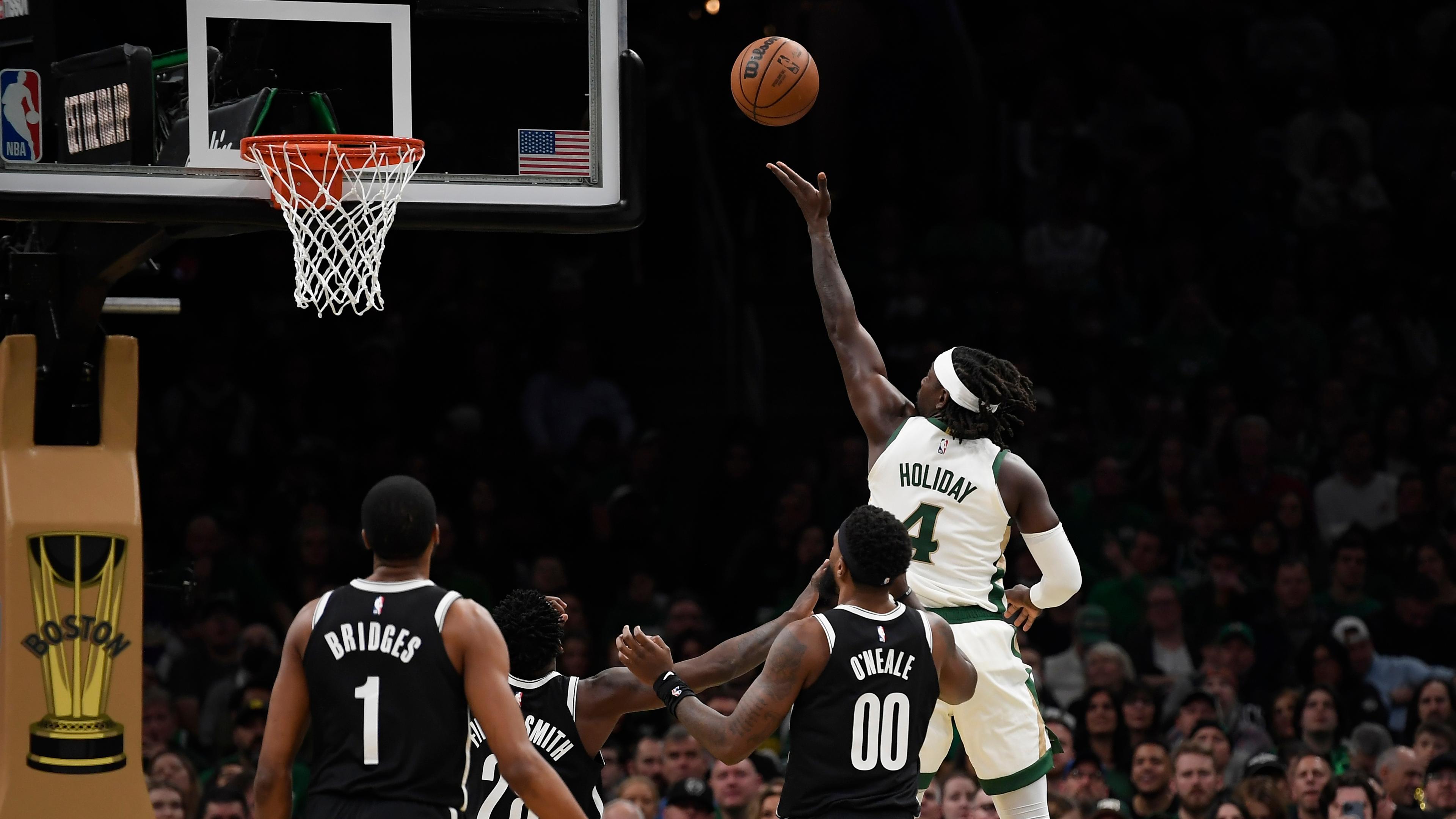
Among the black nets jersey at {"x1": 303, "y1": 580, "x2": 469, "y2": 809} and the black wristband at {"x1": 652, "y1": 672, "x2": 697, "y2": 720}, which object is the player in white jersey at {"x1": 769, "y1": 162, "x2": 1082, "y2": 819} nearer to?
the black wristband at {"x1": 652, "y1": 672, "x2": 697, "y2": 720}

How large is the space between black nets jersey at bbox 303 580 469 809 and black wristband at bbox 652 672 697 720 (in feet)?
2.74

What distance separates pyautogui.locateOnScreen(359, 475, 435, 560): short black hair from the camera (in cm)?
544

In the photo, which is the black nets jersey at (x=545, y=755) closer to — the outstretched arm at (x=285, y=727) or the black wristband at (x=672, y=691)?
the black wristband at (x=672, y=691)

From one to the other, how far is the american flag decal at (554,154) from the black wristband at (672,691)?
2.25 m

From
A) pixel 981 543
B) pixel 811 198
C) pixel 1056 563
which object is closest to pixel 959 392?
pixel 981 543

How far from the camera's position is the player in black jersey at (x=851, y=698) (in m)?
5.87

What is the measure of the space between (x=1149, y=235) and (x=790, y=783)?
31.9 ft

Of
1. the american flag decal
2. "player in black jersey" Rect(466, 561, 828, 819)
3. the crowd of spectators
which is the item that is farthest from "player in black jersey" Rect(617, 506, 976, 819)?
the crowd of spectators

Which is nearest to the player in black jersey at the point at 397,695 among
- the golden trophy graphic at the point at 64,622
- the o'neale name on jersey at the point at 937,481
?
the o'neale name on jersey at the point at 937,481

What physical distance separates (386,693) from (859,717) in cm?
146

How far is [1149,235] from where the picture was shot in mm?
14852

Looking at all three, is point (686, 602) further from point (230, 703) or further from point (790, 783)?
point (790, 783)

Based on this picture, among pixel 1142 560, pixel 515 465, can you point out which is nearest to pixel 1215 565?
pixel 1142 560

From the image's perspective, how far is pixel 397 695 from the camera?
540 centimetres
